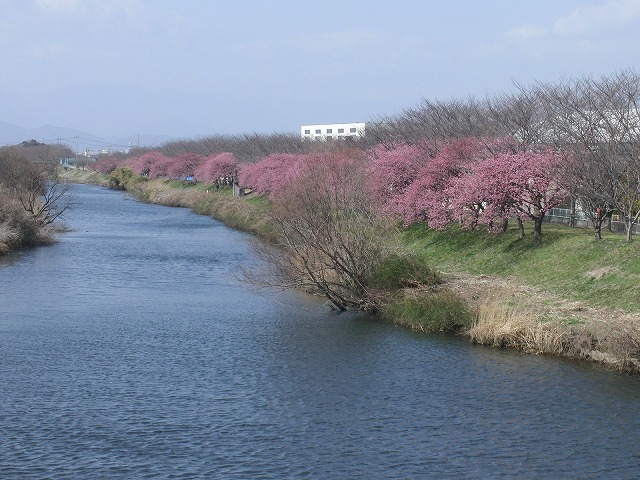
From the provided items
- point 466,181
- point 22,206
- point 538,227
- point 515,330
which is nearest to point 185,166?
point 22,206

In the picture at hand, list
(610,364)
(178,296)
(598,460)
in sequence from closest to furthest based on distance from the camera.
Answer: (598,460) < (610,364) < (178,296)

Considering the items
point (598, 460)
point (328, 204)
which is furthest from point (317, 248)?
point (598, 460)

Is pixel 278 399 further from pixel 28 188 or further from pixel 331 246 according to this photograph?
pixel 28 188

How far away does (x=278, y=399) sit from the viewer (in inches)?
888

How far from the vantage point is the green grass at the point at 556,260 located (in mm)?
29828

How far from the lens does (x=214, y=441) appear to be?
19328 mm

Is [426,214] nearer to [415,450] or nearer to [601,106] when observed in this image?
[601,106]

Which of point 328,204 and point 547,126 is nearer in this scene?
point 328,204

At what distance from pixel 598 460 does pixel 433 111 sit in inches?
1836

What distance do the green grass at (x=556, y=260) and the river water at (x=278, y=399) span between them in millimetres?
5044

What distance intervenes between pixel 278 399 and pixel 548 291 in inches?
527

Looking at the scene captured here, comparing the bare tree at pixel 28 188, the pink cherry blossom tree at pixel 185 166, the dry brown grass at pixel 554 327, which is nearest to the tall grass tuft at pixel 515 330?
the dry brown grass at pixel 554 327

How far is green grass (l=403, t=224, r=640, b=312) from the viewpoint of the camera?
29.8m

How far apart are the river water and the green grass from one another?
16.5ft
